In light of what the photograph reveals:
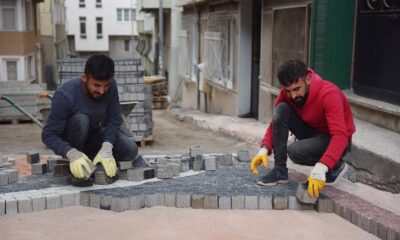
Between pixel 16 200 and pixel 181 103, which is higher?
pixel 16 200

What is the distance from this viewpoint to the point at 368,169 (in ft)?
15.2

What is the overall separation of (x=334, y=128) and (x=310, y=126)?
457 millimetres

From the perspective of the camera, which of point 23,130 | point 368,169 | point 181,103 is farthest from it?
point 181,103

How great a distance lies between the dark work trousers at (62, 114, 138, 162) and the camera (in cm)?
390

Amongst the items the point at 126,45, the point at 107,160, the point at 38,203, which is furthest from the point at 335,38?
the point at 126,45

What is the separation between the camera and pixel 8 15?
18031mm

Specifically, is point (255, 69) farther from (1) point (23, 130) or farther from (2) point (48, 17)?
(2) point (48, 17)

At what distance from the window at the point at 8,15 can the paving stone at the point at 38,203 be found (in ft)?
51.7

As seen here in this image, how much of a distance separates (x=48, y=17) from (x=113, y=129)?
2512 centimetres

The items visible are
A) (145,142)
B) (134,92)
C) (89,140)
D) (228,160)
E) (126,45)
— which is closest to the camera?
(89,140)

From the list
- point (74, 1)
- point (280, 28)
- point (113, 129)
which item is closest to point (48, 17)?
point (74, 1)

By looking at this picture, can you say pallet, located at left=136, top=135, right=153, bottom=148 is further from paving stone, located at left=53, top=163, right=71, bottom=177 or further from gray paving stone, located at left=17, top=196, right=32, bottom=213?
gray paving stone, located at left=17, top=196, right=32, bottom=213

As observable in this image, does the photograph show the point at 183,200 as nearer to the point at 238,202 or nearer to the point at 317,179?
the point at 238,202

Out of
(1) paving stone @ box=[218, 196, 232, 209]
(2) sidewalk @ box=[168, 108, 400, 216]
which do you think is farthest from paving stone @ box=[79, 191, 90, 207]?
(2) sidewalk @ box=[168, 108, 400, 216]
